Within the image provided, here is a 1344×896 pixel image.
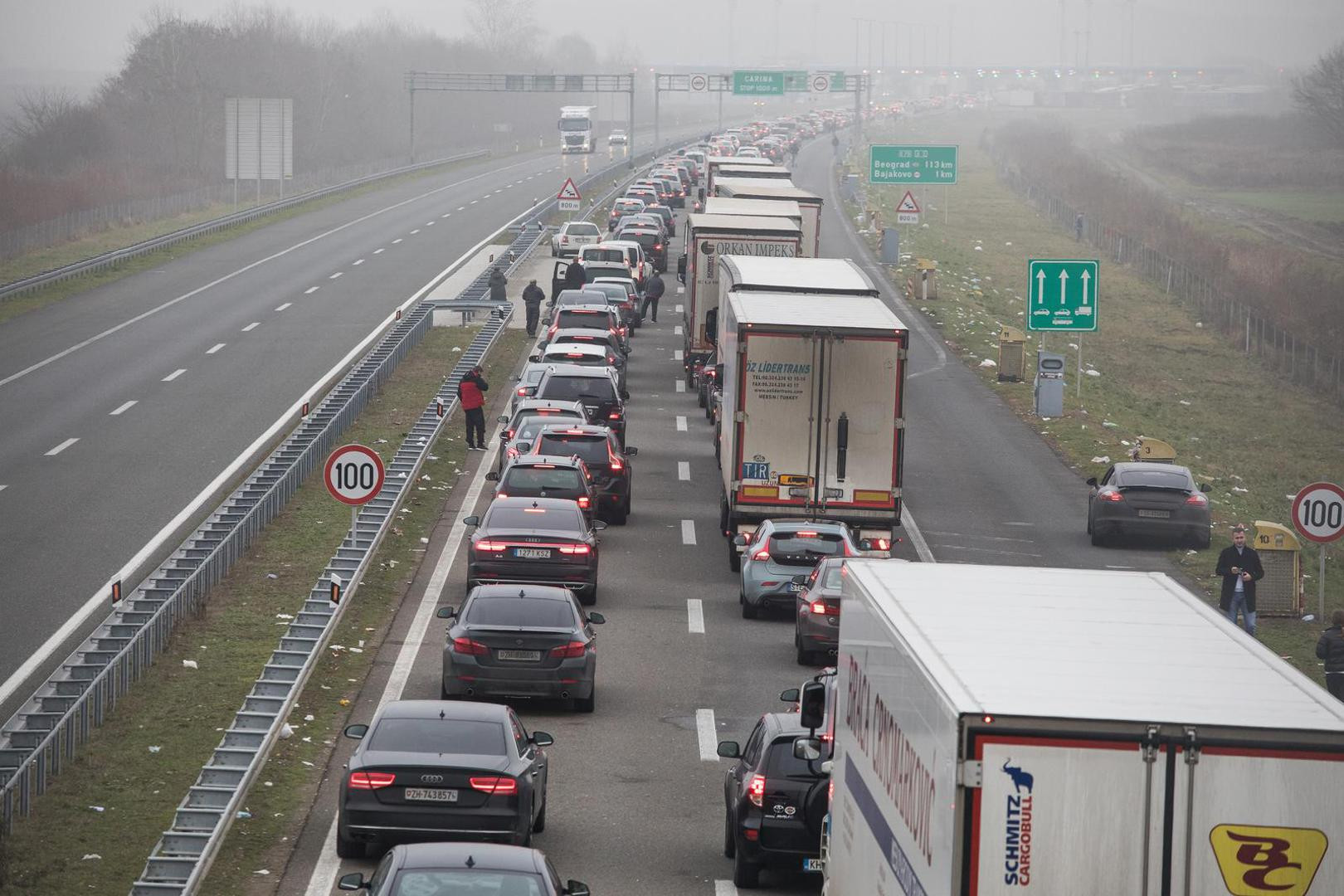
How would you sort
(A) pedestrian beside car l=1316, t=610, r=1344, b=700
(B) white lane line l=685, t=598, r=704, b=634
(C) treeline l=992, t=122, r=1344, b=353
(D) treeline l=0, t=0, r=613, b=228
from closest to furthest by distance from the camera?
(A) pedestrian beside car l=1316, t=610, r=1344, b=700 → (B) white lane line l=685, t=598, r=704, b=634 → (C) treeline l=992, t=122, r=1344, b=353 → (D) treeline l=0, t=0, r=613, b=228

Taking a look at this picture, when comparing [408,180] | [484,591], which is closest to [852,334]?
[484,591]

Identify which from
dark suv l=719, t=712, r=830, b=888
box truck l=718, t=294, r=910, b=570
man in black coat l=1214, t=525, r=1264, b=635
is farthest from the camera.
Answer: box truck l=718, t=294, r=910, b=570

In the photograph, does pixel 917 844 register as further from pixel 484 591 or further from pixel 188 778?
pixel 484 591

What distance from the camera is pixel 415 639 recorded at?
72.8 ft

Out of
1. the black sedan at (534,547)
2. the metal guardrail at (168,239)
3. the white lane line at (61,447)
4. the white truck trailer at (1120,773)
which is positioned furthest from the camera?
the metal guardrail at (168,239)

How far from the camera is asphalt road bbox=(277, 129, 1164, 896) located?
15.1m

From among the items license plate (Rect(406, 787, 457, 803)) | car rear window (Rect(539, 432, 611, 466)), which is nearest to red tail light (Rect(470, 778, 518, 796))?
license plate (Rect(406, 787, 457, 803))

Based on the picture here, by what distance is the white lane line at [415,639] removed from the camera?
14.0 metres

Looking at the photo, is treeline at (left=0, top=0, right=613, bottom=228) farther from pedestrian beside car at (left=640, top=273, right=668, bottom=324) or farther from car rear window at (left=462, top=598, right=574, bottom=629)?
car rear window at (left=462, top=598, right=574, bottom=629)

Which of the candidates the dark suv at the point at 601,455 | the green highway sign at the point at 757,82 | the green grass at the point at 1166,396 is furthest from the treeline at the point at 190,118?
the dark suv at the point at 601,455

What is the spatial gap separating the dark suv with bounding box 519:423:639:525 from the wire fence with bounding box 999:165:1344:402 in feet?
98.5

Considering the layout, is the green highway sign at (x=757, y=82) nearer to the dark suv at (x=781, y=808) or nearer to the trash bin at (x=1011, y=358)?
the trash bin at (x=1011, y=358)

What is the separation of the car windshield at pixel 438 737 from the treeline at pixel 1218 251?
50062 millimetres

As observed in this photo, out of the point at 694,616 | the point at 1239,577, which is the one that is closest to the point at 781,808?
the point at 694,616
